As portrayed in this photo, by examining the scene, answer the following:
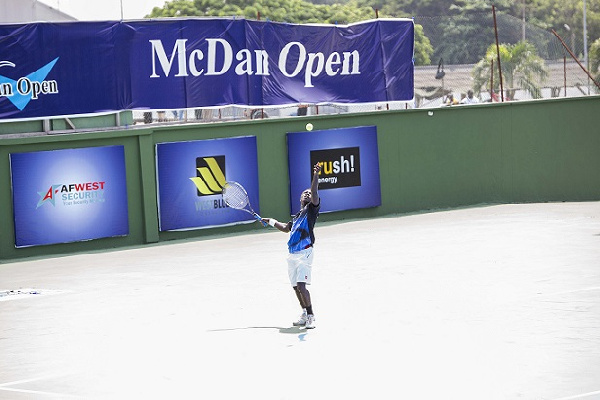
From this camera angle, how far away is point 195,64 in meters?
23.7

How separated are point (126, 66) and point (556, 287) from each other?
11103 millimetres

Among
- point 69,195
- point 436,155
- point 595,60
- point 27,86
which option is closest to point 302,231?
point 69,195

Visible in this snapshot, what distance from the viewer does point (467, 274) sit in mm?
17141

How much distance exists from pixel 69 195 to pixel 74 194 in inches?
4.3

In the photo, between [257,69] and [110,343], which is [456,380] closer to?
[110,343]

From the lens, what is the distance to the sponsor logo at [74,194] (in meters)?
21.6

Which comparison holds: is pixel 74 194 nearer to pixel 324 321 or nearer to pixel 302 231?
pixel 324 321

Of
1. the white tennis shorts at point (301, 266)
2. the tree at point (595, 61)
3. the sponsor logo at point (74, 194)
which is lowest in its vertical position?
the white tennis shorts at point (301, 266)

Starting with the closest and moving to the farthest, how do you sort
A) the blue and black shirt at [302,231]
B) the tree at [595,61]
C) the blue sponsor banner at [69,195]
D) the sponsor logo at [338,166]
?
the blue and black shirt at [302,231] → the blue sponsor banner at [69,195] → the sponsor logo at [338,166] → the tree at [595,61]

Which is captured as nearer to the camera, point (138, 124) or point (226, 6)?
point (138, 124)

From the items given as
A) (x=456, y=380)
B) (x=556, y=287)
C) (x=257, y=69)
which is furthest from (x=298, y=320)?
(x=257, y=69)

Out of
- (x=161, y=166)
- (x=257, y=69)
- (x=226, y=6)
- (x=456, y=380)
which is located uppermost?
(x=226, y=6)

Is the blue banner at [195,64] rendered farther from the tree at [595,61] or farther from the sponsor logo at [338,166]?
the tree at [595,61]

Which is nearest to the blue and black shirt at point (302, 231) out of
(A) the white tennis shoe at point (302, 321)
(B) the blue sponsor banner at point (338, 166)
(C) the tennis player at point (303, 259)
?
(C) the tennis player at point (303, 259)
